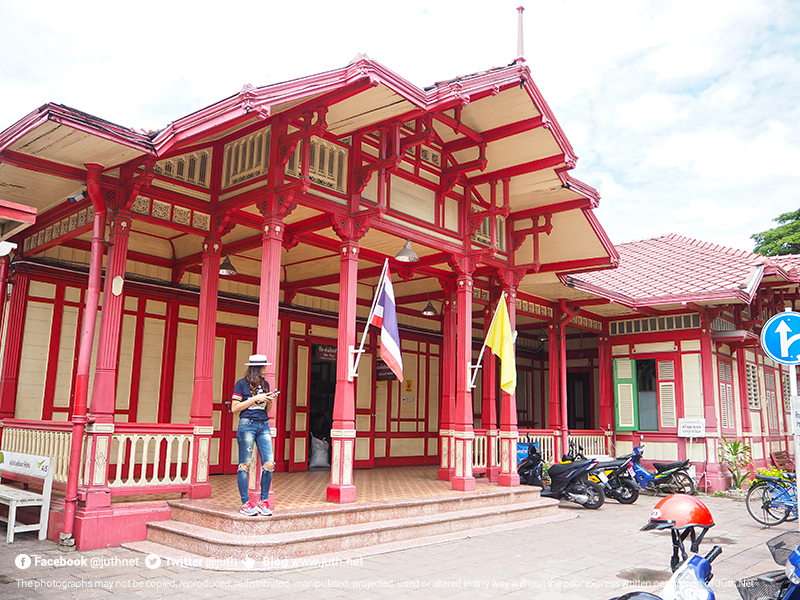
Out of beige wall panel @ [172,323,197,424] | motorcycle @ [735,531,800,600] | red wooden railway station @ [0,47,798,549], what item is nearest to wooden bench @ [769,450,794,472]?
red wooden railway station @ [0,47,798,549]

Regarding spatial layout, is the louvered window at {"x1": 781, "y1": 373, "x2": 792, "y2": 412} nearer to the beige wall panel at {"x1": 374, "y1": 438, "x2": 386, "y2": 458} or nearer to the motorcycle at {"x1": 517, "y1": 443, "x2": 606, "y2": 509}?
the motorcycle at {"x1": 517, "y1": 443, "x2": 606, "y2": 509}

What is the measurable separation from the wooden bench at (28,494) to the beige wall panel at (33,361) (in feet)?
4.24

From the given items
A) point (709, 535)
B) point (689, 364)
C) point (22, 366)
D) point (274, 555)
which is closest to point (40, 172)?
point (22, 366)

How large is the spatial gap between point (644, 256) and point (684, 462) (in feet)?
23.1

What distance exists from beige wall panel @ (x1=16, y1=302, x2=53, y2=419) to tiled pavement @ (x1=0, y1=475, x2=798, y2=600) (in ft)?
7.48

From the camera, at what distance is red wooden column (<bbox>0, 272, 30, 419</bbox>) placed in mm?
8953

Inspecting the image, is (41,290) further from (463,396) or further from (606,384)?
(606,384)

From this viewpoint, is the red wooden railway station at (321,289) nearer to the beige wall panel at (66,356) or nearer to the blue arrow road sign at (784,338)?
the beige wall panel at (66,356)

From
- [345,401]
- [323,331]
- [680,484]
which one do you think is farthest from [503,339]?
[680,484]

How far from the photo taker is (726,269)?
14992 mm

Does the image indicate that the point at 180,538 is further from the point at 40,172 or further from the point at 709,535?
the point at 709,535

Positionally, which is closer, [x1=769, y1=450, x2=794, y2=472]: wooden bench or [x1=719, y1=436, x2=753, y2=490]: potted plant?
[x1=719, y1=436, x2=753, y2=490]: potted plant

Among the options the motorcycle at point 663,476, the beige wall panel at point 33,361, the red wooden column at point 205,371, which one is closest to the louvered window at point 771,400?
the motorcycle at point 663,476

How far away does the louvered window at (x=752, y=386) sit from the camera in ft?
56.0
